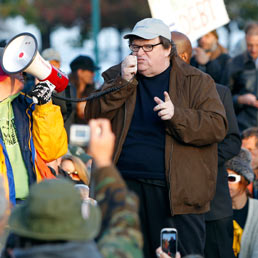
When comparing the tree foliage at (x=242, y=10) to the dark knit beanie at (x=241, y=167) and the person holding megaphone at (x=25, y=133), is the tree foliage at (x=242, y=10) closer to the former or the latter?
the dark knit beanie at (x=241, y=167)

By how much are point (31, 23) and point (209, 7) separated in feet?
51.2

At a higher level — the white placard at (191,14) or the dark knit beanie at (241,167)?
the white placard at (191,14)

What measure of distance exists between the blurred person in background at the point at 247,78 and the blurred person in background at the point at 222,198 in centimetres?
234

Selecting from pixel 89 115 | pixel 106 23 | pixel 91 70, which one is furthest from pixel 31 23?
pixel 89 115

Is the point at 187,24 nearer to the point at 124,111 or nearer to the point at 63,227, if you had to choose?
the point at 124,111

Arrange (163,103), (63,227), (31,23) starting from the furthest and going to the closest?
(31,23), (163,103), (63,227)

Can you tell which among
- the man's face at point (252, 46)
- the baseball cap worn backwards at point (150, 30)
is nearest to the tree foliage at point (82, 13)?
the man's face at point (252, 46)

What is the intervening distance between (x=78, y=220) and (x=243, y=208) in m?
3.57

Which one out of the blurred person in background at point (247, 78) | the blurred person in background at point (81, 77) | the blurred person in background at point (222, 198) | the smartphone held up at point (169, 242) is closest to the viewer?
the smartphone held up at point (169, 242)

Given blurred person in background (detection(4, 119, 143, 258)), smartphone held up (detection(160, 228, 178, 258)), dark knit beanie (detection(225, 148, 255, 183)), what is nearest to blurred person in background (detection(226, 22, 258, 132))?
dark knit beanie (detection(225, 148, 255, 183))

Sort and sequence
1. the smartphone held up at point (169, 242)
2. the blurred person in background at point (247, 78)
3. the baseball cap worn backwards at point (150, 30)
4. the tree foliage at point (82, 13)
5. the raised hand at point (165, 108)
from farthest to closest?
the tree foliage at point (82, 13)
the blurred person in background at point (247, 78)
the baseball cap worn backwards at point (150, 30)
the raised hand at point (165, 108)
the smartphone held up at point (169, 242)

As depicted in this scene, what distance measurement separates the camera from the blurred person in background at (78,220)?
259 cm

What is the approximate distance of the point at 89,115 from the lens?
4.92 m

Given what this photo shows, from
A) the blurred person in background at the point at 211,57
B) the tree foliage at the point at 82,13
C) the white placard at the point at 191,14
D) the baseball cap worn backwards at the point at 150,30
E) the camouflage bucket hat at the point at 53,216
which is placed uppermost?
the tree foliage at the point at 82,13
